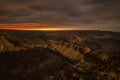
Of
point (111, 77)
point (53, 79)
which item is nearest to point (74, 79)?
point (53, 79)

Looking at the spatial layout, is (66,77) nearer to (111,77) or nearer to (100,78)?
(100,78)

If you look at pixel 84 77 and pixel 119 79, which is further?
Answer: pixel 84 77

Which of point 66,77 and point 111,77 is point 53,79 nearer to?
point 66,77

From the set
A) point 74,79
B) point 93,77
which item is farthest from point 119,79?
point 74,79

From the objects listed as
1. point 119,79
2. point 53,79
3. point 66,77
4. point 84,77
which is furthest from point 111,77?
point 53,79

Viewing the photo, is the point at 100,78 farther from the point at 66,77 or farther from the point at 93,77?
the point at 66,77

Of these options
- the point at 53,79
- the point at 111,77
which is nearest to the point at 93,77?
the point at 111,77

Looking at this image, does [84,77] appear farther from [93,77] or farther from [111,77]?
[111,77]
